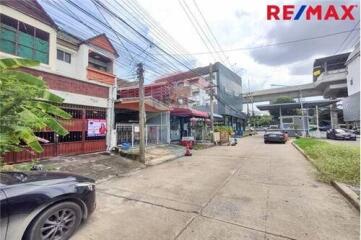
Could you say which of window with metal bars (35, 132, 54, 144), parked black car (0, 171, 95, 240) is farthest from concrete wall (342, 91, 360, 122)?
parked black car (0, 171, 95, 240)

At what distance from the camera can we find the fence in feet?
41.8

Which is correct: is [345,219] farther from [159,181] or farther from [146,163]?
[146,163]

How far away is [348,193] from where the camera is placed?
5.11m

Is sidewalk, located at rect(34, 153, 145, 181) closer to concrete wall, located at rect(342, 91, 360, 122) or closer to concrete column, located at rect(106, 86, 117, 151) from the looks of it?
concrete column, located at rect(106, 86, 117, 151)

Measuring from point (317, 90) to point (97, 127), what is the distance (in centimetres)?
A: 4873

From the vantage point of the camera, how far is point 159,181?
688cm

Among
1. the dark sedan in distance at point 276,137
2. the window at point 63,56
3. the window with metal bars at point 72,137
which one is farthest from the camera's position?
the dark sedan in distance at point 276,137

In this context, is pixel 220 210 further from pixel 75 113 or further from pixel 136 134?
pixel 136 134

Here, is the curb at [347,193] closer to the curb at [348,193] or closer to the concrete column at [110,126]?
the curb at [348,193]

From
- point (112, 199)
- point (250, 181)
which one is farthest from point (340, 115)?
point (112, 199)

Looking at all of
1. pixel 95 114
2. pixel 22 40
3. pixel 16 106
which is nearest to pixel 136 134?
pixel 95 114

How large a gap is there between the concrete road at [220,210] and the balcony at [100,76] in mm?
7239

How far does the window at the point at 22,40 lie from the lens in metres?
8.97

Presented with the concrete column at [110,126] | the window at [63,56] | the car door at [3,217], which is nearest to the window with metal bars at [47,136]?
the concrete column at [110,126]
